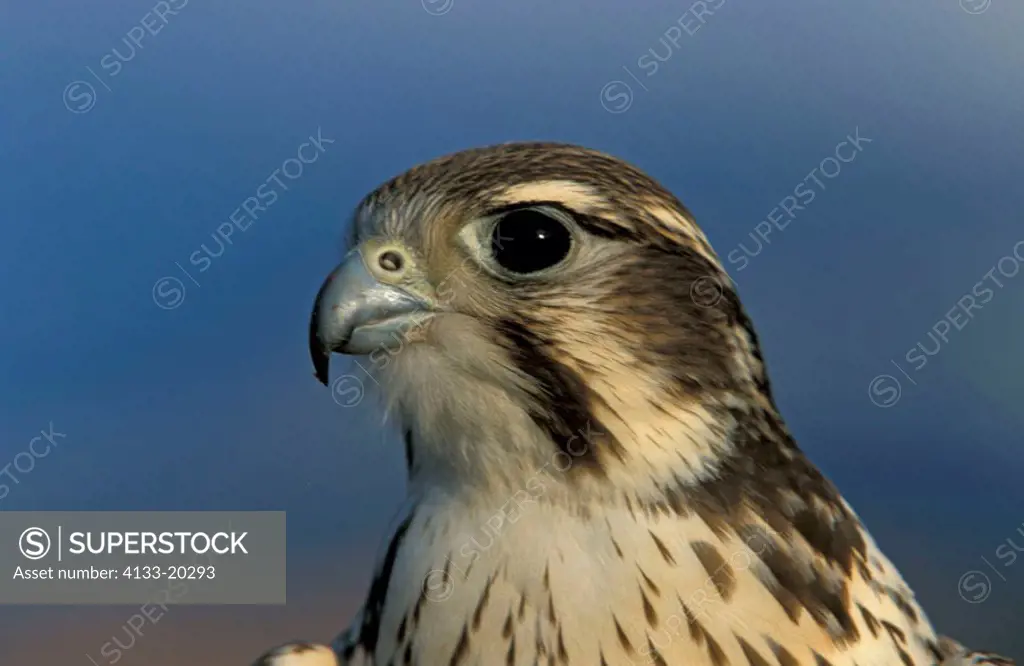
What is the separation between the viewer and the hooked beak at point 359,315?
1.78 meters

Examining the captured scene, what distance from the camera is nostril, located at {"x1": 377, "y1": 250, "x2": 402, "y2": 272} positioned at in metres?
1.83

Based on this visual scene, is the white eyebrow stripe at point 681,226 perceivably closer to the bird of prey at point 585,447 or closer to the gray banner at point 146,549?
the bird of prey at point 585,447

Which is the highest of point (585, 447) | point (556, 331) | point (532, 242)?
point (532, 242)

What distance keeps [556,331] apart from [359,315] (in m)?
0.34

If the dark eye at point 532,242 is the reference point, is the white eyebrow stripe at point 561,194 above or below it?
above

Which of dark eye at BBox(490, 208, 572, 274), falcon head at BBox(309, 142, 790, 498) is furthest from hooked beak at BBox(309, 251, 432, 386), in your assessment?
dark eye at BBox(490, 208, 572, 274)

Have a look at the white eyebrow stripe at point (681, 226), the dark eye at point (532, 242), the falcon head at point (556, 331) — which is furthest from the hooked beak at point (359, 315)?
the white eyebrow stripe at point (681, 226)

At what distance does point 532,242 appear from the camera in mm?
A: 1754

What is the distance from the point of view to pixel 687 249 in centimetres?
180

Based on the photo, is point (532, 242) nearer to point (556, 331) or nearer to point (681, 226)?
point (556, 331)

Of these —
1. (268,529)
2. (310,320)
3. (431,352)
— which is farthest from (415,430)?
(268,529)

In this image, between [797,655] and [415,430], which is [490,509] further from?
[797,655]

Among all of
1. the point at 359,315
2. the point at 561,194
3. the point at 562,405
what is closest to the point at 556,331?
the point at 562,405

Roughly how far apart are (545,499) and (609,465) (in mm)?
124
